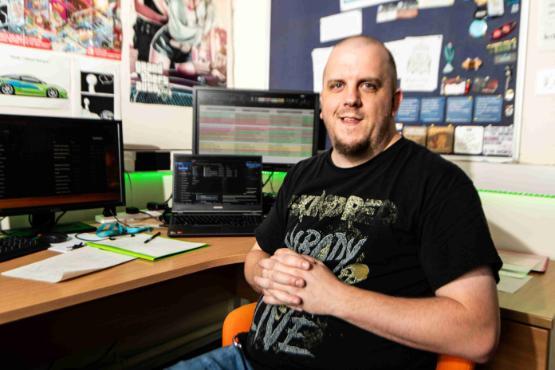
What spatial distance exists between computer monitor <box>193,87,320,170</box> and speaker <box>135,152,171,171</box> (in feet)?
0.97

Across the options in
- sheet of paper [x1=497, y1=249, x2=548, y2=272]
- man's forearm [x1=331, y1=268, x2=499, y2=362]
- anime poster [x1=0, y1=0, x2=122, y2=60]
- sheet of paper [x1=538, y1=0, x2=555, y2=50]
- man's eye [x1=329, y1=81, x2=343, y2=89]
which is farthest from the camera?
anime poster [x1=0, y1=0, x2=122, y2=60]

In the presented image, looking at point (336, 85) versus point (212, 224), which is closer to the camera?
point (336, 85)

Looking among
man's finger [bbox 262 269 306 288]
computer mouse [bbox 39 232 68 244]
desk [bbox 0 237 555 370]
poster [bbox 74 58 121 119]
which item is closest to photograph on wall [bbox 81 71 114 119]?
poster [bbox 74 58 121 119]

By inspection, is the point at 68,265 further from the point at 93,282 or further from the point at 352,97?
the point at 352,97

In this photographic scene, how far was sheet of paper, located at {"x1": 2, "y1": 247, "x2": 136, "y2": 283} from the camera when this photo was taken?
110 centimetres

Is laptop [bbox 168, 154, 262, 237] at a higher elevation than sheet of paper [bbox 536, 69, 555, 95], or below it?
below

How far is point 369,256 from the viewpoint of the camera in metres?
1.03

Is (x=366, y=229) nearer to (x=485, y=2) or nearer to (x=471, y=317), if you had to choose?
(x=471, y=317)

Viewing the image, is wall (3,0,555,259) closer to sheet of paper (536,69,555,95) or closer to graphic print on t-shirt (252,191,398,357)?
sheet of paper (536,69,555,95)

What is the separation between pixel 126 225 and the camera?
167 centimetres

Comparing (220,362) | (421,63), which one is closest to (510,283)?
(220,362)

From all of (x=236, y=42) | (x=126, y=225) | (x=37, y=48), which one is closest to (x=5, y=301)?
(x=126, y=225)

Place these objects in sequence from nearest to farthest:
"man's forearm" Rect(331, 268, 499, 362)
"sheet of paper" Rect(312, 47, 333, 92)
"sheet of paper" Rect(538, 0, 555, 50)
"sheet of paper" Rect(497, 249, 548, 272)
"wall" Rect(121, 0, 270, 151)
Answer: "man's forearm" Rect(331, 268, 499, 362), "sheet of paper" Rect(497, 249, 548, 272), "sheet of paper" Rect(538, 0, 555, 50), "wall" Rect(121, 0, 270, 151), "sheet of paper" Rect(312, 47, 333, 92)

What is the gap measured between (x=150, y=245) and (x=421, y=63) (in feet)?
4.32
